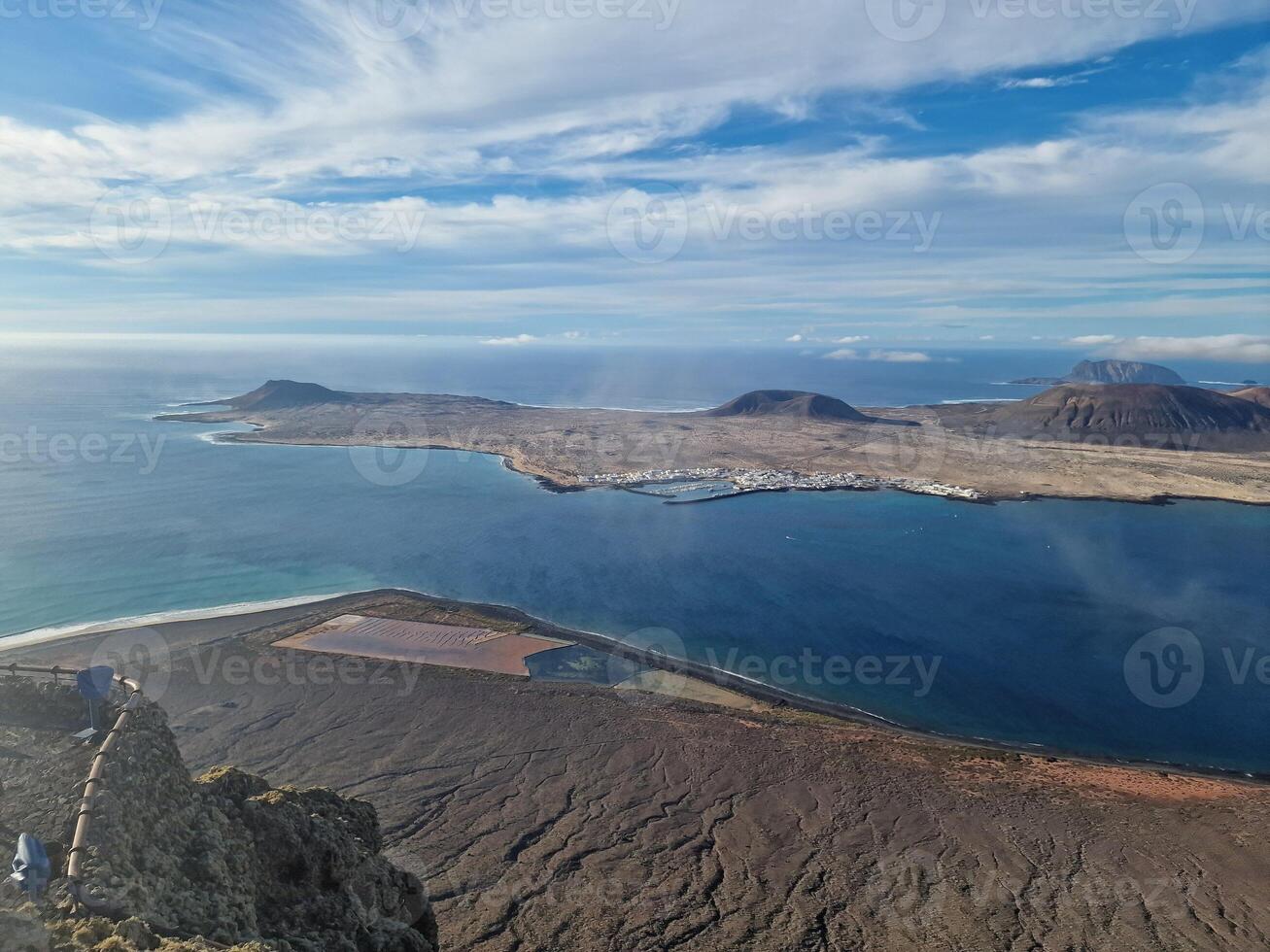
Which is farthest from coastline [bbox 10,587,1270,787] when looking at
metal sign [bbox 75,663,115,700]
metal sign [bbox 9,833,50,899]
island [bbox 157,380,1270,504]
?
island [bbox 157,380,1270,504]

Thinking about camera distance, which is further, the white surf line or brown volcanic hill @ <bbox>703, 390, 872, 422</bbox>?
brown volcanic hill @ <bbox>703, 390, 872, 422</bbox>

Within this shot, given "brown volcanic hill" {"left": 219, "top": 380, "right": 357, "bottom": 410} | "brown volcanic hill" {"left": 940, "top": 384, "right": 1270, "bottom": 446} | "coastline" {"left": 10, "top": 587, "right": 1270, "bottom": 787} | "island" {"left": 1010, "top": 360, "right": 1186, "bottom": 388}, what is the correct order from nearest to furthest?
"coastline" {"left": 10, "top": 587, "right": 1270, "bottom": 787} → "brown volcanic hill" {"left": 940, "top": 384, "right": 1270, "bottom": 446} → "brown volcanic hill" {"left": 219, "top": 380, "right": 357, "bottom": 410} → "island" {"left": 1010, "top": 360, "right": 1186, "bottom": 388}

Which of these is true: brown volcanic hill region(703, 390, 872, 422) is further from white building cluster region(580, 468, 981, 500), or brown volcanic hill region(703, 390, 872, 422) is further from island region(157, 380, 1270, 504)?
white building cluster region(580, 468, 981, 500)

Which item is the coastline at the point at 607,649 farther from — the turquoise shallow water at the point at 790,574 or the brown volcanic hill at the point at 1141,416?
the brown volcanic hill at the point at 1141,416

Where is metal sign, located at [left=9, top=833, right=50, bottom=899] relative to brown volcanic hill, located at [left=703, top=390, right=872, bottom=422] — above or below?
below

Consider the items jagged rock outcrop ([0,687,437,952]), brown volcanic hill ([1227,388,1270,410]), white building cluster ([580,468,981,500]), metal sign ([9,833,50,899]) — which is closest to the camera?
metal sign ([9,833,50,899])

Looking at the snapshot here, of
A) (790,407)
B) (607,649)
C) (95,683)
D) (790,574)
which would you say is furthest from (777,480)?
(95,683)
